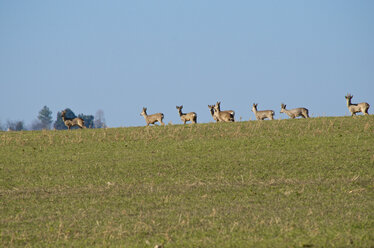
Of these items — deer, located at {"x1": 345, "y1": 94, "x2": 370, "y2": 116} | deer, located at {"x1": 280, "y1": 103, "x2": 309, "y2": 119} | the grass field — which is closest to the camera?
the grass field

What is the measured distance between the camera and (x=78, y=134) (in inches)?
1500

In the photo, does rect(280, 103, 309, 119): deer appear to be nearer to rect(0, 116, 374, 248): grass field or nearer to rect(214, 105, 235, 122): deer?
rect(214, 105, 235, 122): deer

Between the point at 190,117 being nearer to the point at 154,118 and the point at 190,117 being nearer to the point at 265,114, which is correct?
the point at 154,118

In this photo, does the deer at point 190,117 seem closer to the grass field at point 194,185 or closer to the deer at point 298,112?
the grass field at point 194,185

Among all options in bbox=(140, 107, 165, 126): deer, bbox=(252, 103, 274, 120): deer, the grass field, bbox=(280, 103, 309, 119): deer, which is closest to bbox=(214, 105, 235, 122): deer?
bbox=(252, 103, 274, 120): deer

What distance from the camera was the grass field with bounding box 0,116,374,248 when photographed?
13695 mm

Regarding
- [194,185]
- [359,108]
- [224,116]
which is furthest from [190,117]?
[194,185]

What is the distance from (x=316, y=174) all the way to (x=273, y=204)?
6371mm

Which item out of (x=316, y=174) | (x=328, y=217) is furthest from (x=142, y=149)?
(x=328, y=217)

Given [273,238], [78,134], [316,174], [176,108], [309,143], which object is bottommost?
[273,238]

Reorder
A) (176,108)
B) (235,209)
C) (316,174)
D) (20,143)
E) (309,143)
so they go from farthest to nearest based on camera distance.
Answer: (176,108), (20,143), (309,143), (316,174), (235,209)

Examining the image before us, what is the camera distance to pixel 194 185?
21.5m

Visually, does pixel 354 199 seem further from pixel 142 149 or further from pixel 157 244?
pixel 142 149

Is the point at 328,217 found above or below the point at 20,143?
below
